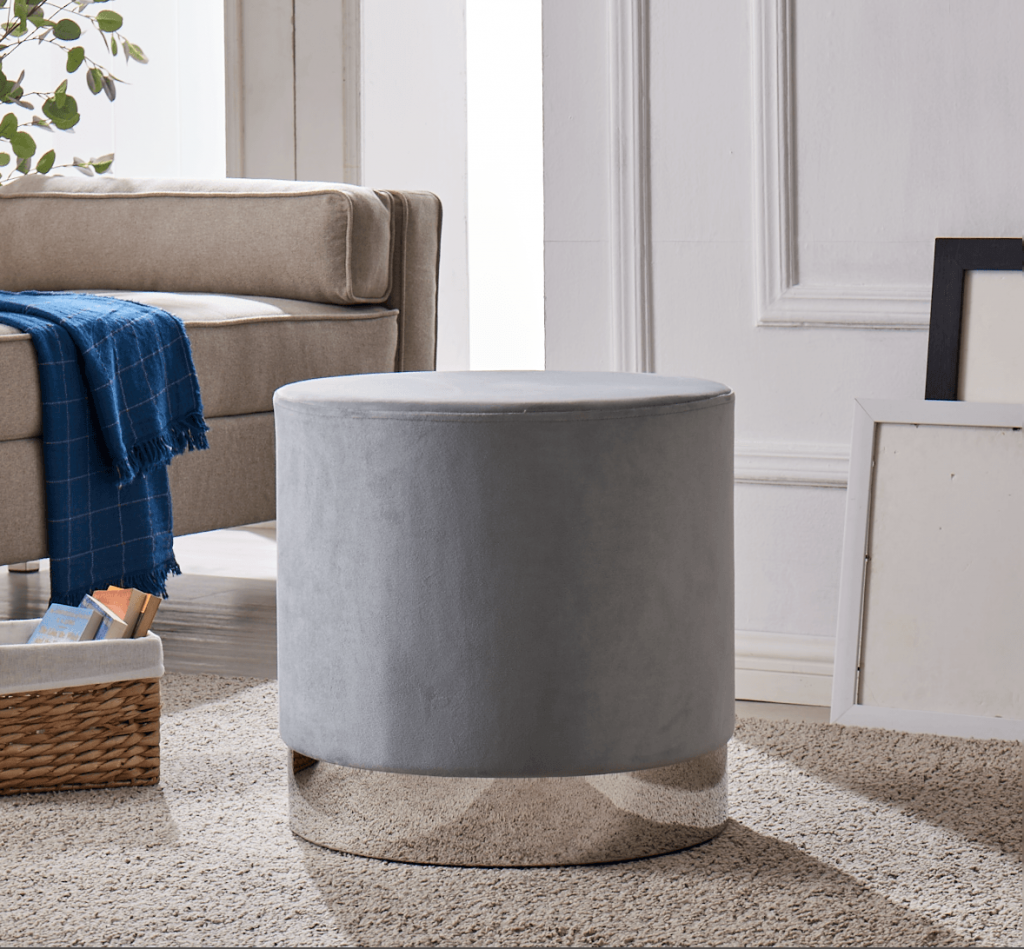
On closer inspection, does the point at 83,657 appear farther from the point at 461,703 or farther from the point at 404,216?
the point at 404,216

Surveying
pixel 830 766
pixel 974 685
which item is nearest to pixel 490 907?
pixel 830 766

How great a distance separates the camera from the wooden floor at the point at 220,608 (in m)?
1.96

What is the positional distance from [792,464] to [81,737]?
93cm

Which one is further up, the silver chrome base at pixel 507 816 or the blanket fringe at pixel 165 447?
the blanket fringe at pixel 165 447

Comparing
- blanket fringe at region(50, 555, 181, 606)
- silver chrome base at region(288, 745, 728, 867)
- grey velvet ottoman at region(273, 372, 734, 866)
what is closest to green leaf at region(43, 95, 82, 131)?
blanket fringe at region(50, 555, 181, 606)

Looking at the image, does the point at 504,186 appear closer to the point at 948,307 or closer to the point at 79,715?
the point at 948,307

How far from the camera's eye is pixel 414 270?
2.53 meters

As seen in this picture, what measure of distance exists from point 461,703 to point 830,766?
0.53 m

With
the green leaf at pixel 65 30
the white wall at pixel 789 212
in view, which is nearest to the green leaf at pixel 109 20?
the green leaf at pixel 65 30

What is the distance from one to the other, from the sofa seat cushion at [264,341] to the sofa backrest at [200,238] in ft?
0.18

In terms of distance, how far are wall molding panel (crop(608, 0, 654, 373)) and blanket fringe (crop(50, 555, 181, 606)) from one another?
71 centimetres

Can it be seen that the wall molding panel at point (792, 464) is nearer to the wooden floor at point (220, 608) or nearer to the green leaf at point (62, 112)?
the wooden floor at point (220, 608)

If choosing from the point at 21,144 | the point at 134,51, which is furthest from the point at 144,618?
the point at 134,51

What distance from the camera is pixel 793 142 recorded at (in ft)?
5.86
